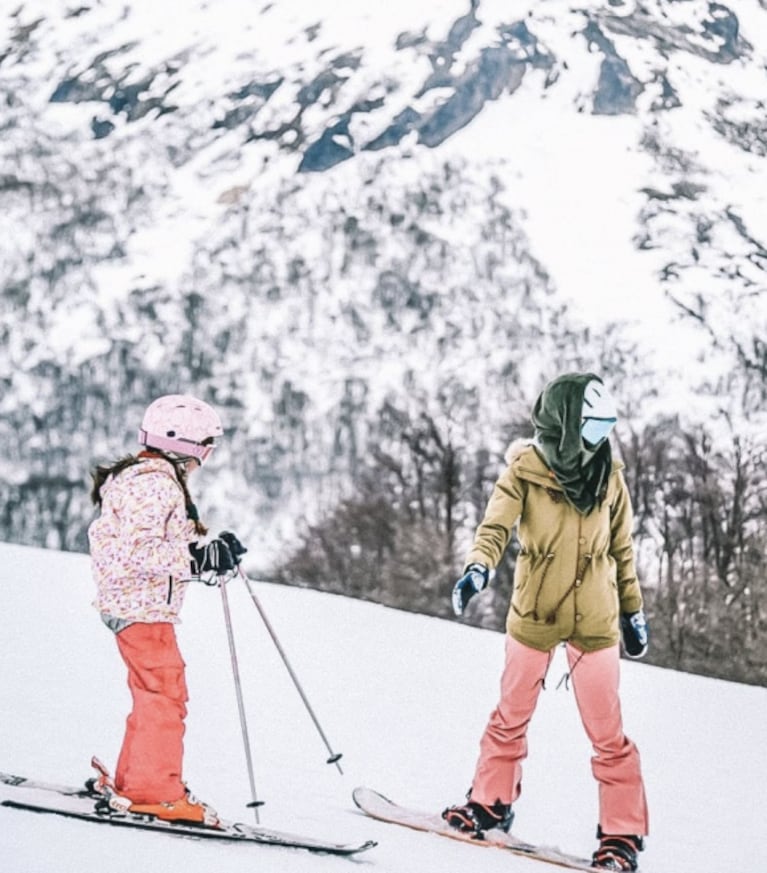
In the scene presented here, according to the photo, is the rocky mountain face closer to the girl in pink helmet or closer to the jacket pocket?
the jacket pocket

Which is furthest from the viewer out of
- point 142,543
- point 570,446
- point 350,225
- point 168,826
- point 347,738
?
point 350,225

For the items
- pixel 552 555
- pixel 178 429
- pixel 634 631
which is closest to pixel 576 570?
pixel 552 555

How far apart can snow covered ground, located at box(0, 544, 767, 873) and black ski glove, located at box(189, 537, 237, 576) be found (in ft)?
2.84

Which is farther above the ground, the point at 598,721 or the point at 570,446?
the point at 570,446

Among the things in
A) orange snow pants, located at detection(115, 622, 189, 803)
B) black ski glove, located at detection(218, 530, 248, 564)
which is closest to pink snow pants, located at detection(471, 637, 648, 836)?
black ski glove, located at detection(218, 530, 248, 564)

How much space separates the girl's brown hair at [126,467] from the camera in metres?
3.84

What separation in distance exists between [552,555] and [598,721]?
616 mm

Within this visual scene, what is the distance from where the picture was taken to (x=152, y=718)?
12.4 ft

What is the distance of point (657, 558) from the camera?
34.0 meters

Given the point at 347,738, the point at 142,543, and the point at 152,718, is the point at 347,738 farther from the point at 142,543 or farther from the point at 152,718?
the point at 142,543

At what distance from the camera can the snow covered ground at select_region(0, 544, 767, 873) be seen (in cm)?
376

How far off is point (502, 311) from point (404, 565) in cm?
6058

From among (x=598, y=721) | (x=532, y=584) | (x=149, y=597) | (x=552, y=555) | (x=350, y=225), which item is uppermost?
(x=350, y=225)

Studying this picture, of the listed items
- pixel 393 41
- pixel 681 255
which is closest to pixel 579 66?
pixel 393 41
